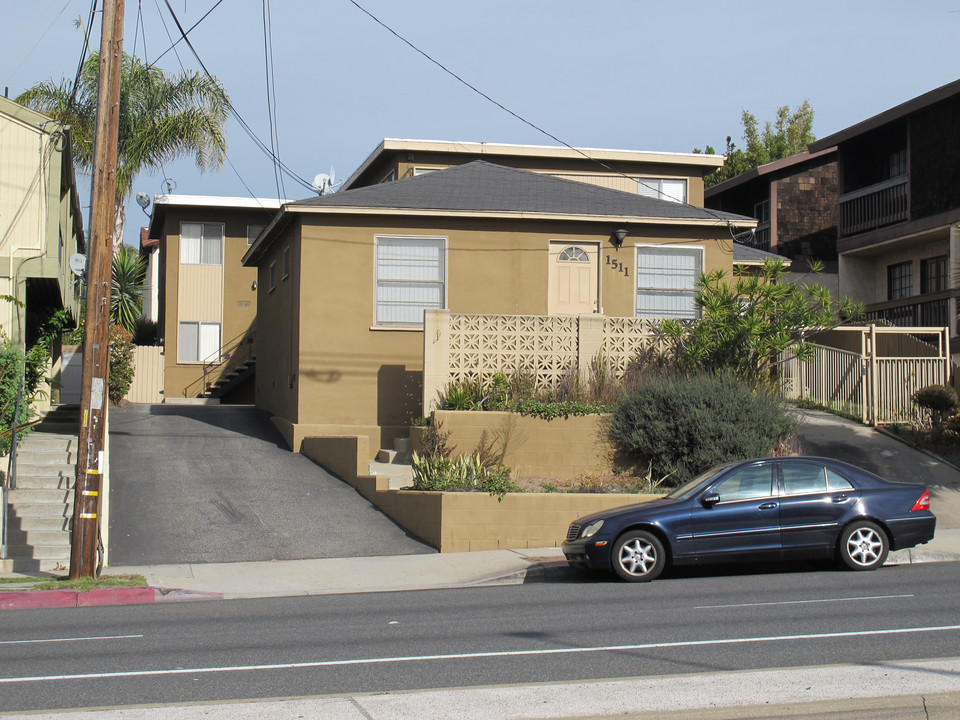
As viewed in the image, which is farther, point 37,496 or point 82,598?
point 37,496

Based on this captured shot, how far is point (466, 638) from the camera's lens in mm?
9047

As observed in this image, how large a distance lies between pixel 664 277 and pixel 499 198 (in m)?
3.91

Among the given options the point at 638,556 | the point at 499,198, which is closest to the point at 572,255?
the point at 499,198

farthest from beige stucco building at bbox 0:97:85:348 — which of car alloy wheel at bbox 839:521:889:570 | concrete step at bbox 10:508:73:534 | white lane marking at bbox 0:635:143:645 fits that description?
car alloy wheel at bbox 839:521:889:570

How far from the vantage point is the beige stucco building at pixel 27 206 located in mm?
17406

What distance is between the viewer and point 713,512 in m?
12.6

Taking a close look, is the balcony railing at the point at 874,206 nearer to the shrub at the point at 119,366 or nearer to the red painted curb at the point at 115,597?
the shrub at the point at 119,366

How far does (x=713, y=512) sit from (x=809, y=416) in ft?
29.6

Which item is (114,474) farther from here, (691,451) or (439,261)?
(691,451)

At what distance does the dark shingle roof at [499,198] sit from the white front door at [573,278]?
81 centimetres

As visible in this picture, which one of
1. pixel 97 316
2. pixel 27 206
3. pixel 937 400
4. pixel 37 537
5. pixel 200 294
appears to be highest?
pixel 27 206

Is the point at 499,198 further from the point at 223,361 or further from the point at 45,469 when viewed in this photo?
the point at 223,361

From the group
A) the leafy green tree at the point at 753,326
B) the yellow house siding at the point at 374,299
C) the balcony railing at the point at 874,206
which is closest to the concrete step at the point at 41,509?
the yellow house siding at the point at 374,299

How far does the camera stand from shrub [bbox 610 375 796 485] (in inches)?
653
